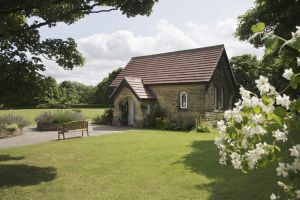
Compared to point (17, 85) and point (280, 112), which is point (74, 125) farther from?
point (280, 112)

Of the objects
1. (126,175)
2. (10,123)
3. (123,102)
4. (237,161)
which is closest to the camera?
(237,161)

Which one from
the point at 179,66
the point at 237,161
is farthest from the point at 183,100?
the point at 237,161

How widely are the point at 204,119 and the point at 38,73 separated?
16510mm

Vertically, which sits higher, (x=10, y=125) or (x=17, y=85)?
(x=17, y=85)

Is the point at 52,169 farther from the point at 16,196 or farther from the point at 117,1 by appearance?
the point at 117,1

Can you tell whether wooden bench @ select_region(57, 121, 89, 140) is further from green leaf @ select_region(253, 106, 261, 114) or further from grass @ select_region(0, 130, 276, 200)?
green leaf @ select_region(253, 106, 261, 114)

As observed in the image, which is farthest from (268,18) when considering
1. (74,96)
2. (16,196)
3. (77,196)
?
(74,96)

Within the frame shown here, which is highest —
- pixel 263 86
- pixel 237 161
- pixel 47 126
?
pixel 263 86

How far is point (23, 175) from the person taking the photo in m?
11.1

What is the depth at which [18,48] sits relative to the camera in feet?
37.1

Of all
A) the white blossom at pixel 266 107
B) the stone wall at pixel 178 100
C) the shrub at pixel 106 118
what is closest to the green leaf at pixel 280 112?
the white blossom at pixel 266 107

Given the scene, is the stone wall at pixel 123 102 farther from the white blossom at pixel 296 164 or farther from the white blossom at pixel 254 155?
the white blossom at pixel 296 164

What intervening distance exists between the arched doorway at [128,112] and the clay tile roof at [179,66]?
2.24m

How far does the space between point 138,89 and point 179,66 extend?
420 centimetres
